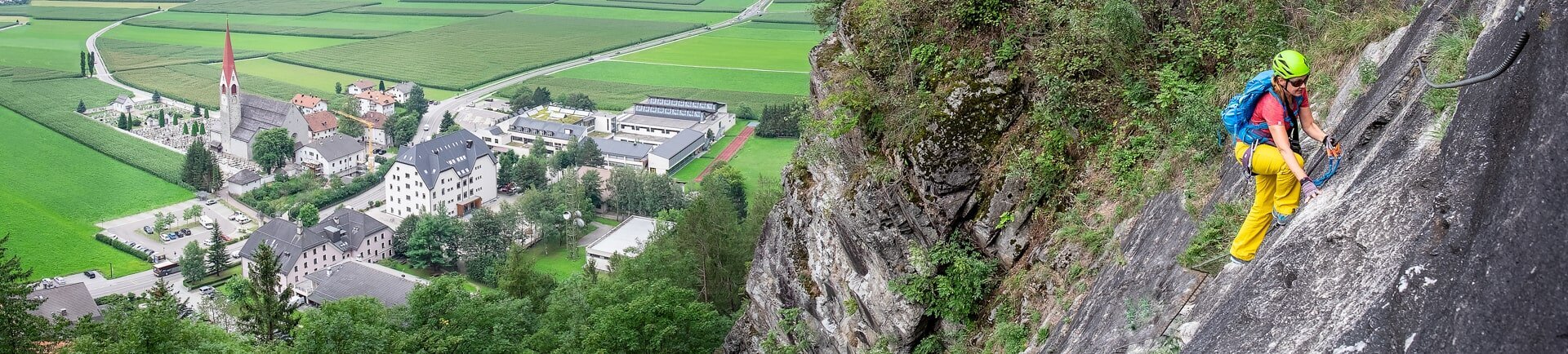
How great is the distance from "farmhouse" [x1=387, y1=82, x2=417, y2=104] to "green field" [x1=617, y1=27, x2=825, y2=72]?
27119mm

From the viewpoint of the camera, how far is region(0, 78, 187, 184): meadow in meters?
80.6

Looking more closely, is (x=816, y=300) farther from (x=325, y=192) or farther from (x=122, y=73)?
(x=122, y=73)

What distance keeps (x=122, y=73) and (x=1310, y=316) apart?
133159 mm

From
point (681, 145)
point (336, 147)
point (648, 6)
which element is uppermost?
point (648, 6)

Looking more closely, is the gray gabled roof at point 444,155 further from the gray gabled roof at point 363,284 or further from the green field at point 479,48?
the green field at point 479,48

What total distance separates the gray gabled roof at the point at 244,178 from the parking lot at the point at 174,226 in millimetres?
3908

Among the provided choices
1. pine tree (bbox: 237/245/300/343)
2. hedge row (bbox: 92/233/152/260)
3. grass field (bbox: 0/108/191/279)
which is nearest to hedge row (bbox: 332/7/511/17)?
grass field (bbox: 0/108/191/279)

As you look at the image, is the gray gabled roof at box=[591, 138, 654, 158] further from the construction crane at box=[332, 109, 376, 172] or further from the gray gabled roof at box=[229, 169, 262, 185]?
the gray gabled roof at box=[229, 169, 262, 185]

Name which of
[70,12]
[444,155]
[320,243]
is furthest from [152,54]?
[320,243]

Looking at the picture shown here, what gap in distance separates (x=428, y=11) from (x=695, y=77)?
59310 millimetres

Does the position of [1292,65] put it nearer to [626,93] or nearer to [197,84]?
[626,93]

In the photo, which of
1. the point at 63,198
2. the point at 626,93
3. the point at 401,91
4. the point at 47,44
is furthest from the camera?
the point at 47,44

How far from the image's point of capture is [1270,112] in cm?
718

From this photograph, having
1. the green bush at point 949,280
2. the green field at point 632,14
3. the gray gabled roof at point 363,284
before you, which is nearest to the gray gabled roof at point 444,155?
the gray gabled roof at point 363,284
